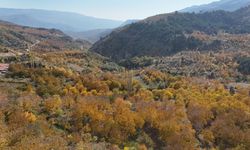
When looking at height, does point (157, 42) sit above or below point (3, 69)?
below

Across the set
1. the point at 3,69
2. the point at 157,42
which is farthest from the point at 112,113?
the point at 157,42

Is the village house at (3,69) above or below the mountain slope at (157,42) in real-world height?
above

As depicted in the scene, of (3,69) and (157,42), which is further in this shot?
(157,42)

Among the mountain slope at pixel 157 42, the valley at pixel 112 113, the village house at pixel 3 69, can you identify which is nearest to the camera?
the valley at pixel 112 113

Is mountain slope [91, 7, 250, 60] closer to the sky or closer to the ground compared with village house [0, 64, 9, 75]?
closer to the ground

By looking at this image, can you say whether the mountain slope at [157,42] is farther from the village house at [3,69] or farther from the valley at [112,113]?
the village house at [3,69]

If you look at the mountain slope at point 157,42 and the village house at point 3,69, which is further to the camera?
the mountain slope at point 157,42

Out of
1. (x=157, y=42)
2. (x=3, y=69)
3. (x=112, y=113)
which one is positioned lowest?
(x=157, y=42)

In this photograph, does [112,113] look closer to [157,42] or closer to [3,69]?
[3,69]

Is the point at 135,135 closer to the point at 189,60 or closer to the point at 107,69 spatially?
the point at 107,69

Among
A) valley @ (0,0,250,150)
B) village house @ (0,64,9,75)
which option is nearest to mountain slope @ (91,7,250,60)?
valley @ (0,0,250,150)

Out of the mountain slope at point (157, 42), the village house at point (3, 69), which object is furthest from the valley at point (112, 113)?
the mountain slope at point (157, 42)

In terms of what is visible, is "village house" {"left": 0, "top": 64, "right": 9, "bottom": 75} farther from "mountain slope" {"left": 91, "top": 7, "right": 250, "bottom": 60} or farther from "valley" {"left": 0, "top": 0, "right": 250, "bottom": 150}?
"mountain slope" {"left": 91, "top": 7, "right": 250, "bottom": 60}

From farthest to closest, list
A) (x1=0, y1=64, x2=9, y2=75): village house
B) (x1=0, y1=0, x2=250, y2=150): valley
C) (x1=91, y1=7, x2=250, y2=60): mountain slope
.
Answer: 1. (x1=91, y1=7, x2=250, y2=60): mountain slope
2. (x1=0, y1=64, x2=9, y2=75): village house
3. (x1=0, y1=0, x2=250, y2=150): valley
